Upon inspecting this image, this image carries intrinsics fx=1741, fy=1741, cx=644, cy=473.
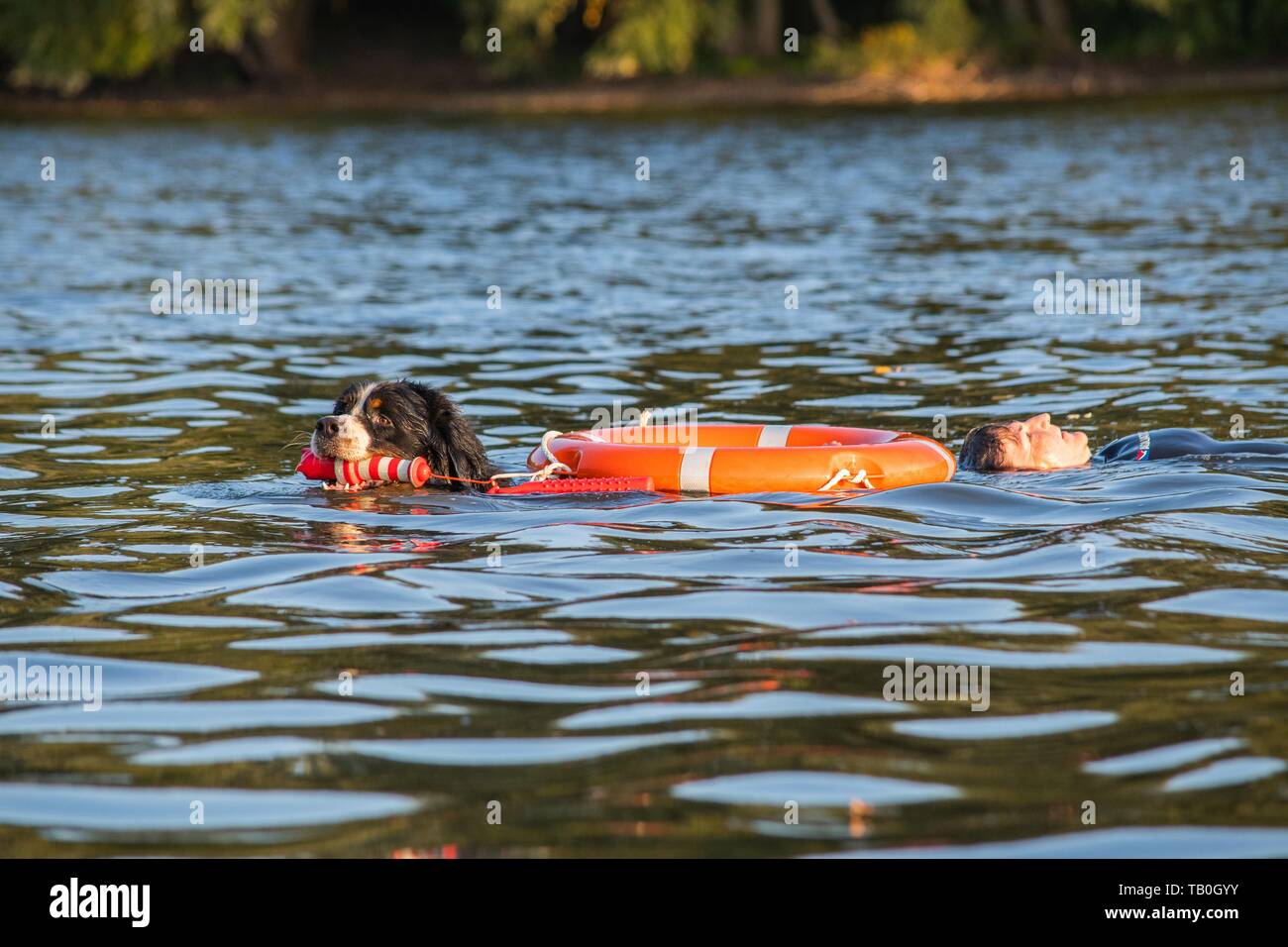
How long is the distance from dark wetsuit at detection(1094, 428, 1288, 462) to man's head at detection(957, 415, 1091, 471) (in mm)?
261

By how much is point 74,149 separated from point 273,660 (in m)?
27.3

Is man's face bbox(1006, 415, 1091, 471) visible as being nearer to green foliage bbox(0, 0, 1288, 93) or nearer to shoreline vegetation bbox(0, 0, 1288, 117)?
shoreline vegetation bbox(0, 0, 1288, 117)

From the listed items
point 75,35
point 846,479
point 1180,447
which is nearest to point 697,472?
point 846,479

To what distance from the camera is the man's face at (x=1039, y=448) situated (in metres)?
8.37

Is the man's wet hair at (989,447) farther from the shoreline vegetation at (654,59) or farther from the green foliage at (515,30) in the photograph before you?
the green foliage at (515,30)

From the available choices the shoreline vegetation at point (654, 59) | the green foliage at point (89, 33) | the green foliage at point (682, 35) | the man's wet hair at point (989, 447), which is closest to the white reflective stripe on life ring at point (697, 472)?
the man's wet hair at point (989, 447)

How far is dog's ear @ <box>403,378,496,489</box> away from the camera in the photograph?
817cm

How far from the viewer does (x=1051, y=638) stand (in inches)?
216

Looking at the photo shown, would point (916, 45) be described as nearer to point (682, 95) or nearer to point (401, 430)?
point (682, 95)

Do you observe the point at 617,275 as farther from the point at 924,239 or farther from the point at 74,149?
the point at 74,149

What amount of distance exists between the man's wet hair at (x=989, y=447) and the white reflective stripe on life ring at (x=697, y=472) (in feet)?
4.60

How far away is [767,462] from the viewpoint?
310 inches

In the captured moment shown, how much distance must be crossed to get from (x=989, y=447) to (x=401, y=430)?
2.83 m
